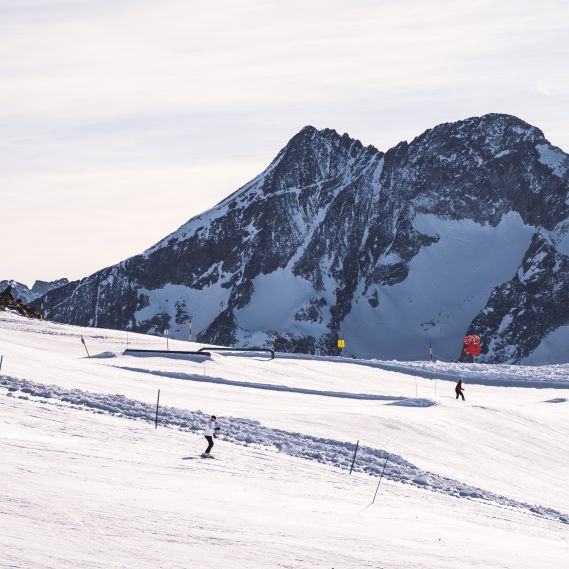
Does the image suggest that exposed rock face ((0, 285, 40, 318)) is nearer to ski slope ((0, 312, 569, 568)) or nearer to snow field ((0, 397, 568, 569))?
ski slope ((0, 312, 569, 568))

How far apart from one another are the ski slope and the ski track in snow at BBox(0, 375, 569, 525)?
89 millimetres

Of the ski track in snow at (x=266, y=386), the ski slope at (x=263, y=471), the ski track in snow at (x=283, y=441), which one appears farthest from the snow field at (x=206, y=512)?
the ski track in snow at (x=266, y=386)

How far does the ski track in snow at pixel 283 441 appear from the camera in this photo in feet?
103

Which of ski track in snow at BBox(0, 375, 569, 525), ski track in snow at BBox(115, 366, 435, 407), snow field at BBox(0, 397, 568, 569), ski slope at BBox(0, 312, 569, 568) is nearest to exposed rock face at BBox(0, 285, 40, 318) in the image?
ski slope at BBox(0, 312, 569, 568)

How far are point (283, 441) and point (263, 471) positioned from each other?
4.84 metres

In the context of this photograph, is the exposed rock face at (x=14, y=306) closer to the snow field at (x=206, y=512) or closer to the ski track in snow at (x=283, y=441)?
the ski track in snow at (x=283, y=441)

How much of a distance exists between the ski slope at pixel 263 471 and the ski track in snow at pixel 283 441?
89 mm

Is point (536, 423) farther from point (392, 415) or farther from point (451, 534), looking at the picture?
point (451, 534)

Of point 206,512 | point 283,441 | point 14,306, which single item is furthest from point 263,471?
point 14,306

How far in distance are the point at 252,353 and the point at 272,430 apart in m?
28.6

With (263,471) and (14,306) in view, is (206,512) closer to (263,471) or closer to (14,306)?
(263,471)

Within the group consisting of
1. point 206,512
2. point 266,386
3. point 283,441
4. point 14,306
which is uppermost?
point 14,306

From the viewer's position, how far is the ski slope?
1977 centimetres

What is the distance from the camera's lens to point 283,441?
33.2 metres
